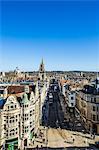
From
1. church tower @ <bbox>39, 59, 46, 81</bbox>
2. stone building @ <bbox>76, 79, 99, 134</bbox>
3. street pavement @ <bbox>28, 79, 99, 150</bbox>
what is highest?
church tower @ <bbox>39, 59, 46, 81</bbox>

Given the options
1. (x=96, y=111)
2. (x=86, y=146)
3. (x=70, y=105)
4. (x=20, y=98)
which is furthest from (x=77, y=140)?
(x=70, y=105)

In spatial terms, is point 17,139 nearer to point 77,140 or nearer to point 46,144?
point 46,144

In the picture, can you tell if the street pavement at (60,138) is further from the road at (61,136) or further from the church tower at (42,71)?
the church tower at (42,71)

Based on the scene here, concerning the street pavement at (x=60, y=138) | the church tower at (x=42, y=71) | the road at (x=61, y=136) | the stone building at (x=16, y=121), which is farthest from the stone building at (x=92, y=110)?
the church tower at (x=42, y=71)

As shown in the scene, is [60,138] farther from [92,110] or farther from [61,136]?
[92,110]

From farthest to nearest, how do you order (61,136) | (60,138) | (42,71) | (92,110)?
1. (42,71)
2. (92,110)
3. (61,136)
4. (60,138)

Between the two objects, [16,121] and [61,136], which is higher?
[16,121]

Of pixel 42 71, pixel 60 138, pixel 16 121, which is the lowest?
pixel 60 138

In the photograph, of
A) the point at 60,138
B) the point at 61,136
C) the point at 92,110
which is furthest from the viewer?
the point at 92,110

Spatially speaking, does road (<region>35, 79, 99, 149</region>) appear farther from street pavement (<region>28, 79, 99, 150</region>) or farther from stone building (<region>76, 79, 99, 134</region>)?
stone building (<region>76, 79, 99, 134</region>)

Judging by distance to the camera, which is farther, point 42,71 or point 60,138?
point 42,71

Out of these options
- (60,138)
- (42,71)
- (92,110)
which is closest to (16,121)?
(60,138)

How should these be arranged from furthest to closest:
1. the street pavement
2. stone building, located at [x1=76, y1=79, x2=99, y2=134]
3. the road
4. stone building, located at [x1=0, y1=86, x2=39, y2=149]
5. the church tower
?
the church tower < stone building, located at [x1=76, y1=79, x2=99, y2=134] < the road < the street pavement < stone building, located at [x1=0, y1=86, x2=39, y2=149]

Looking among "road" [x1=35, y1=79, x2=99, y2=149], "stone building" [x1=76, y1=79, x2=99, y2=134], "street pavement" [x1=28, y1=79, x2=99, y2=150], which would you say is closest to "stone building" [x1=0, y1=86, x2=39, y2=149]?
"street pavement" [x1=28, y1=79, x2=99, y2=150]
